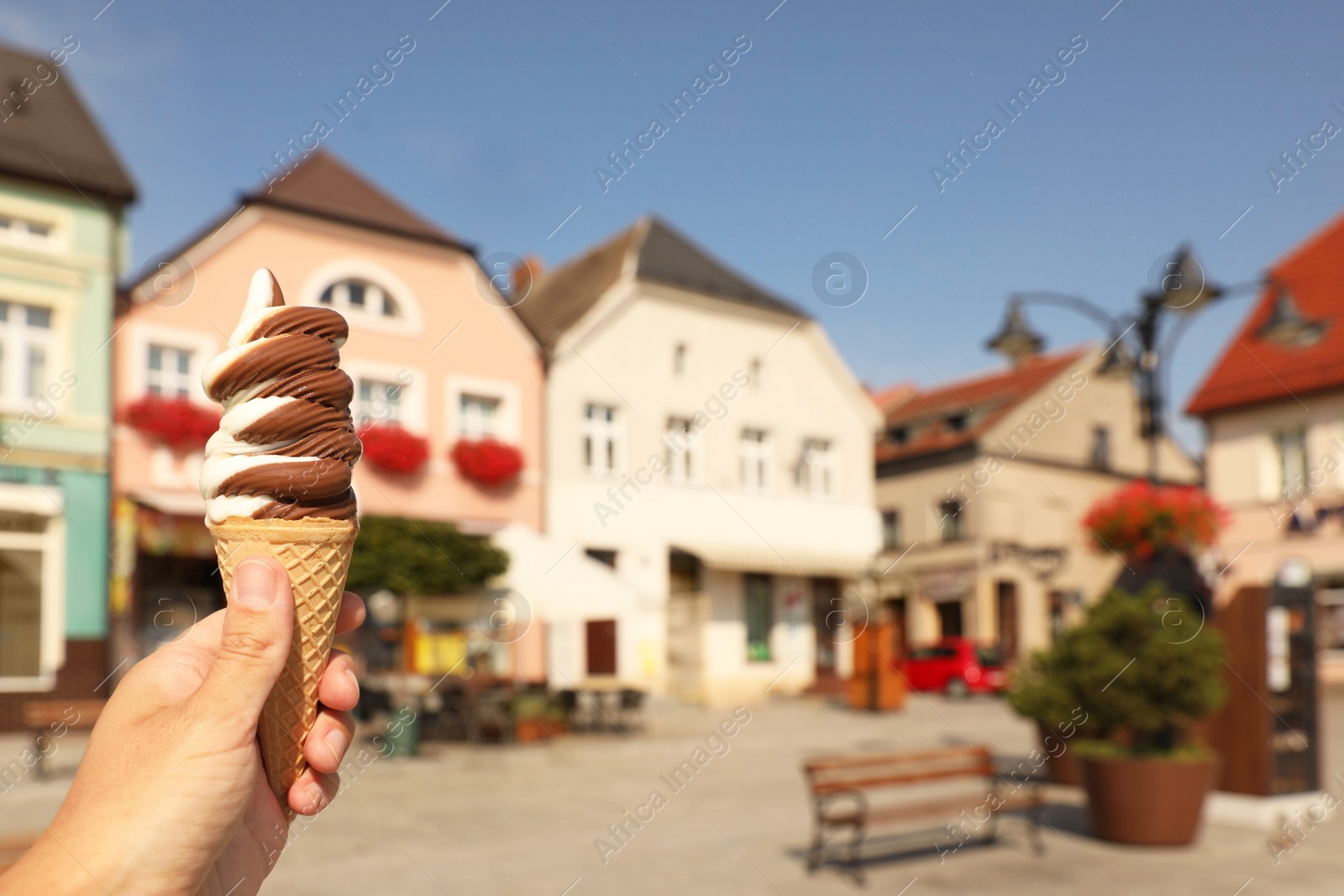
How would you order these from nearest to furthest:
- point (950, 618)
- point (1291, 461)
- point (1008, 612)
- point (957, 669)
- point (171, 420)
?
point (171, 420) → point (957, 669) → point (1291, 461) → point (1008, 612) → point (950, 618)

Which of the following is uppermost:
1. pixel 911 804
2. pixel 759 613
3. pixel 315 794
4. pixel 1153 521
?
pixel 1153 521

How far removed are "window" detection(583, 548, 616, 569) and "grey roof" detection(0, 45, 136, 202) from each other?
454 inches

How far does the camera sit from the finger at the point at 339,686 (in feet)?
5.92

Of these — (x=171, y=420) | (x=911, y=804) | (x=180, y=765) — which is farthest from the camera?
(x=171, y=420)

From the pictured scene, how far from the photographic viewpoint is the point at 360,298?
78.8 feet

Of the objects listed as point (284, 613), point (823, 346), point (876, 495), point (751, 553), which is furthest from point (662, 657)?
point (284, 613)

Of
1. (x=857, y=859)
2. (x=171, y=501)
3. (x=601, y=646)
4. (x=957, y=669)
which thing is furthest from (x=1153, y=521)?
(x=957, y=669)

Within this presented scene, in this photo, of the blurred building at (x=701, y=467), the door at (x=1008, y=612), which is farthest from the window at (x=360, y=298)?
the door at (x=1008, y=612)

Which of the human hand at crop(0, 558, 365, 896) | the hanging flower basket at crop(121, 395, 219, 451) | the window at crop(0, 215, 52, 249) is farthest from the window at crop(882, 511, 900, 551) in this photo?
the human hand at crop(0, 558, 365, 896)

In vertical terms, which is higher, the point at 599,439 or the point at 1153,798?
the point at 599,439

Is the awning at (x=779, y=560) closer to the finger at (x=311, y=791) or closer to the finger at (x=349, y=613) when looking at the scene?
the finger at (x=349, y=613)

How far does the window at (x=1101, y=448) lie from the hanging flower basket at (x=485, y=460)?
23716 millimetres

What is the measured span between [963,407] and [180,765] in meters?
41.5

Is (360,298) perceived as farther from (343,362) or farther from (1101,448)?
(1101,448)
